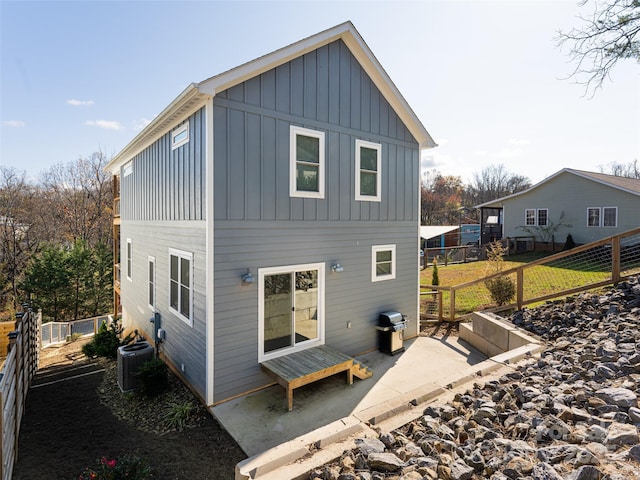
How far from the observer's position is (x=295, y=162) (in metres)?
6.48

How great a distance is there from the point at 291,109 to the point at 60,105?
20.5 m

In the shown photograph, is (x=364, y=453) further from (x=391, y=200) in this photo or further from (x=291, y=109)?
(x=391, y=200)

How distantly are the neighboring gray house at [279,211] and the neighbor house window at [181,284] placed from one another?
0.14ft

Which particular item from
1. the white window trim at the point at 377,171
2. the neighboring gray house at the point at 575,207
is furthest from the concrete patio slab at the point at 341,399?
the neighboring gray house at the point at 575,207

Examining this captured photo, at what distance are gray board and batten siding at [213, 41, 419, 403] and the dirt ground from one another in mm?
1038

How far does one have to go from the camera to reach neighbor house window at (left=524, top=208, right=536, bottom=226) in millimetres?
22438

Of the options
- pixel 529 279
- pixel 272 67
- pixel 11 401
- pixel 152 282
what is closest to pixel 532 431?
pixel 11 401

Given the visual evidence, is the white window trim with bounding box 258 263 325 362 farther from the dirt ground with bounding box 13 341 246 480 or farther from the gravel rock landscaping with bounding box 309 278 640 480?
the gravel rock landscaping with bounding box 309 278 640 480

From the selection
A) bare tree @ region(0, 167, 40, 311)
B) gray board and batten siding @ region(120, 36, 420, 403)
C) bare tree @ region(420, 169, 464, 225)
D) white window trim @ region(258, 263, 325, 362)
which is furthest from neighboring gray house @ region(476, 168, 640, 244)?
bare tree @ region(0, 167, 40, 311)

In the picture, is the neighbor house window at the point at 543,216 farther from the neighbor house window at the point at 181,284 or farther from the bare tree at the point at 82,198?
the bare tree at the point at 82,198

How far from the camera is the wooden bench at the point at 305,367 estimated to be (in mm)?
5492

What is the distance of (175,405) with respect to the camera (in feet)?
18.2

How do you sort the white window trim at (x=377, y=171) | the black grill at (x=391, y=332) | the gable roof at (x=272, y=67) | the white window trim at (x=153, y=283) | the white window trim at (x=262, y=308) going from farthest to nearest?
1. the white window trim at (x=153, y=283)
2. the black grill at (x=391, y=332)
3. the white window trim at (x=377, y=171)
4. the white window trim at (x=262, y=308)
5. the gable roof at (x=272, y=67)

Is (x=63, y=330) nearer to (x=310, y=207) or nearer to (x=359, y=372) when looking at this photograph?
(x=310, y=207)
